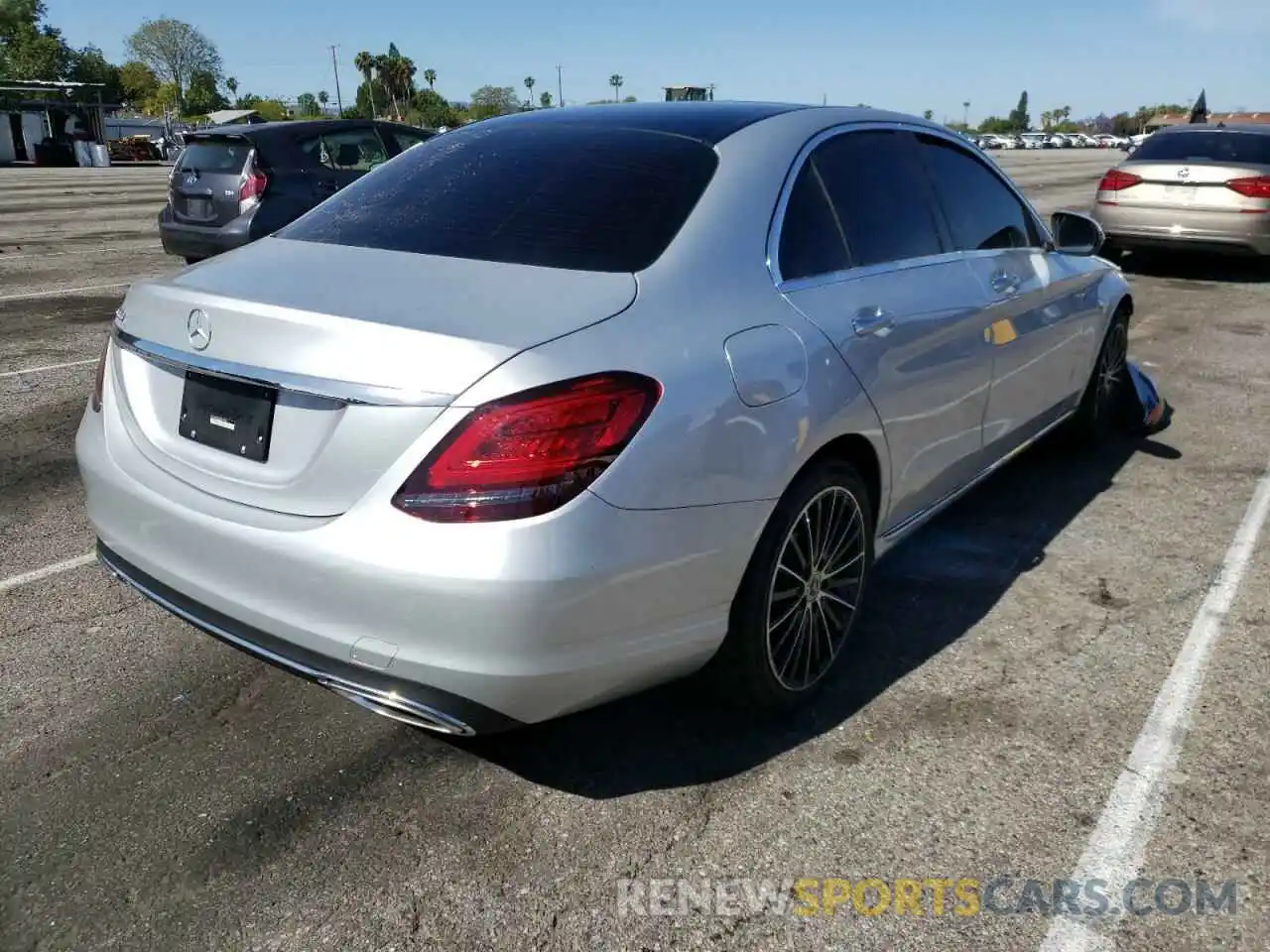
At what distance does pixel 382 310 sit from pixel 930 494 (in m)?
2.15

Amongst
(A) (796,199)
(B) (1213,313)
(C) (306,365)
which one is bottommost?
(B) (1213,313)

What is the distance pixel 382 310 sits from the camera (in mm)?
2400

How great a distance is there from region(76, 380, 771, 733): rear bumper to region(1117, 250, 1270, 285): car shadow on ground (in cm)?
1164

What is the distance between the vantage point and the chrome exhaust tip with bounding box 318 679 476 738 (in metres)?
2.34

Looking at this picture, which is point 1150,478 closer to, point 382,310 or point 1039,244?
point 1039,244

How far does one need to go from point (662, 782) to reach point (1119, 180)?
10761mm

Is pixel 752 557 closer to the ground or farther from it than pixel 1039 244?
closer to the ground

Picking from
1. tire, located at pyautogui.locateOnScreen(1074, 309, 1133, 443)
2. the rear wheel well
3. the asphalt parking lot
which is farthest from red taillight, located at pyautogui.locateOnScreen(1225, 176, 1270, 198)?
the rear wheel well

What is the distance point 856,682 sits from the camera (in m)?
3.36

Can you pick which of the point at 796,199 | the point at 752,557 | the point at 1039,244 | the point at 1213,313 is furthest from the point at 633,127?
the point at 1213,313

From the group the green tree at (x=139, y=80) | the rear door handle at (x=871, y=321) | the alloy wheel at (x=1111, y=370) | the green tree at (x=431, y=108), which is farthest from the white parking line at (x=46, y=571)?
the green tree at (x=139, y=80)

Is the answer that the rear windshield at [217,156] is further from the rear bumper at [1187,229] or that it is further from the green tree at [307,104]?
the green tree at [307,104]

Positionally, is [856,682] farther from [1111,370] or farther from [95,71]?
→ [95,71]

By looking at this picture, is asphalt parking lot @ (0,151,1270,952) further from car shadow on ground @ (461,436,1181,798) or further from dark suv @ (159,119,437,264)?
dark suv @ (159,119,437,264)
